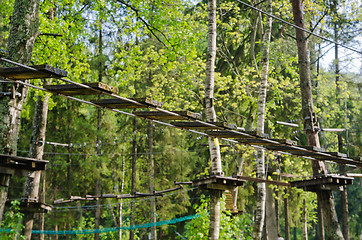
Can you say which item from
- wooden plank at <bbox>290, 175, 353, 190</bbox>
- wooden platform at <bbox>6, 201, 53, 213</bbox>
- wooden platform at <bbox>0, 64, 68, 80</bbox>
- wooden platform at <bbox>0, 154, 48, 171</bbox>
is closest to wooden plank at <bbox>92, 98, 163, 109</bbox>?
wooden platform at <bbox>0, 64, 68, 80</bbox>

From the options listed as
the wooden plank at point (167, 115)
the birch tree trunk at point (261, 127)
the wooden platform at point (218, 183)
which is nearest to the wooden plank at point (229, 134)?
the wooden plank at point (167, 115)

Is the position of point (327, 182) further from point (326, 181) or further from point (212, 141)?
point (212, 141)

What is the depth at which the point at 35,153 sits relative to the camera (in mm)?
10469

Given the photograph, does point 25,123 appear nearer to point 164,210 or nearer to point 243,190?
point 164,210

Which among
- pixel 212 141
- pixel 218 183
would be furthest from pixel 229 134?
pixel 212 141

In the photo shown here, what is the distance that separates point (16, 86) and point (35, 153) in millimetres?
4512

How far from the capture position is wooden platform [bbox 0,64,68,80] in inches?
177

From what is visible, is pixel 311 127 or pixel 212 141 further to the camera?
pixel 311 127

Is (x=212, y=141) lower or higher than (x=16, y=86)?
lower

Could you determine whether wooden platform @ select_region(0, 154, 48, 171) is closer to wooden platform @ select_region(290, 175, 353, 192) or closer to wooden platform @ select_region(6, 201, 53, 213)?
wooden platform @ select_region(6, 201, 53, 213)

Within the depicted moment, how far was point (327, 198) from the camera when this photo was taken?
8.55m

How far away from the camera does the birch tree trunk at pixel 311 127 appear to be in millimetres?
8500

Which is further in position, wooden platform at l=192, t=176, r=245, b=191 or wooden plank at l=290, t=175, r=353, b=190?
wooden plank at l=290, t=175, r=353, b=190

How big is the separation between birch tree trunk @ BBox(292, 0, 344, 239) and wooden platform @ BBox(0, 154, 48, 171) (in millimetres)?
5989
